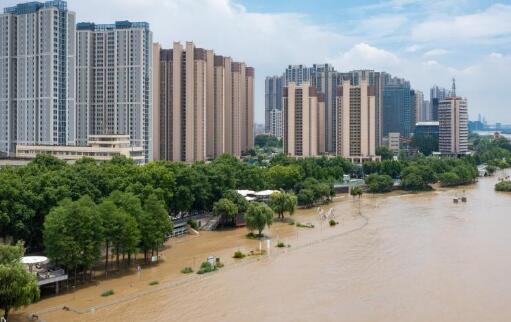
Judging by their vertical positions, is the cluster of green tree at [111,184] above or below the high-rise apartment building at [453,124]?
below

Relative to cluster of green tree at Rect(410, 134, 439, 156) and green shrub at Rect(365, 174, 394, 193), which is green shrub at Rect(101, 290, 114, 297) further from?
cluster of green tree at Rect(410, 134, 439, 156)

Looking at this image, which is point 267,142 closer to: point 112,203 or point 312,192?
point 312,192

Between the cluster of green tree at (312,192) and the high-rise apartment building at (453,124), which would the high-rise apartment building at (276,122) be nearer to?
the high-rise apartment building at (453,124)

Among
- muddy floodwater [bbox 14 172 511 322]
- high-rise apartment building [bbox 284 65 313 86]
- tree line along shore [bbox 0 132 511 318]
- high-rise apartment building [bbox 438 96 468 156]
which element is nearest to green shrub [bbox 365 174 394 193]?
tree line along shore [bbox 0 132 511 318]

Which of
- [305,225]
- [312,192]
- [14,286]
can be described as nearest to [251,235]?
[305,225]

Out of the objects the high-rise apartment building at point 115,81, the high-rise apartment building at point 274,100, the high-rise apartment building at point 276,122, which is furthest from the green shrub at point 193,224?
the high-rise apartment building at point 274,100

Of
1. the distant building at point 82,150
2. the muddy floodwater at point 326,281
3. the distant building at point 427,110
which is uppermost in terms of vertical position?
the distant building at point 427,110

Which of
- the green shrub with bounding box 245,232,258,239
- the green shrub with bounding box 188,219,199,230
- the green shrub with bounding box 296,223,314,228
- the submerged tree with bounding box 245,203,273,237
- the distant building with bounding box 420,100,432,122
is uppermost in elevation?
the distant building with bounding box 420,100,432,122
